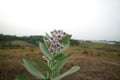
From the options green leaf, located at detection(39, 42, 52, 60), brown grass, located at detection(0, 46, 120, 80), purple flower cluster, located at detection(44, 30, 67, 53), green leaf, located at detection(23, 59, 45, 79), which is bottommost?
brown grass, located at detection(0, 46, 120, 80)

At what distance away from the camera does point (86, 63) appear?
8938 millimetres

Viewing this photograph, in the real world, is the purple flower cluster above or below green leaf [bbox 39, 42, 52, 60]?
above

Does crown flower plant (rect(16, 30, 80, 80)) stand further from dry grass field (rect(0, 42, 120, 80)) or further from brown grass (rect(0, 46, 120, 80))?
brown grass (rect(0, 46, 120, 80))

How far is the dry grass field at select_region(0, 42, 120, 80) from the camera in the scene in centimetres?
654

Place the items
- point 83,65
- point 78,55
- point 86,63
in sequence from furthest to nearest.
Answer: point 78,55 → point 86,63 → point 83,65

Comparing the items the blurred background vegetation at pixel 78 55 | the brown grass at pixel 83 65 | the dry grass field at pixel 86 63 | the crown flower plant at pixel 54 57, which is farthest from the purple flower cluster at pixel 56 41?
the brown grass at pixel 83 65

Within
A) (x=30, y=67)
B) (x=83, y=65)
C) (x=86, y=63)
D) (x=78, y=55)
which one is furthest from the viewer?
(x=78, y=55)

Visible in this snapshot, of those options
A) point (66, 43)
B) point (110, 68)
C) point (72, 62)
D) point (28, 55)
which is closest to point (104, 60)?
point (110, 68)

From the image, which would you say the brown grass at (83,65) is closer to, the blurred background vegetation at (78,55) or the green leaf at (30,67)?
the blurred background vegetation at (78,55)

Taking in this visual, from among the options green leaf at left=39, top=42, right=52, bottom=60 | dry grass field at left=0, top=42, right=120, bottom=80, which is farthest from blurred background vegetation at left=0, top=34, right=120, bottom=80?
green leaf at left=39, top=42, right=52, bottom=60

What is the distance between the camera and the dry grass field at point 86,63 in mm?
6543

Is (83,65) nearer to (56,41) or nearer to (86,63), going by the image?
(86,63)

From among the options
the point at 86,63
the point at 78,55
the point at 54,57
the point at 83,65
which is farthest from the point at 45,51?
the point at 78,55

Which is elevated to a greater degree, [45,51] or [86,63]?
[45,51]
